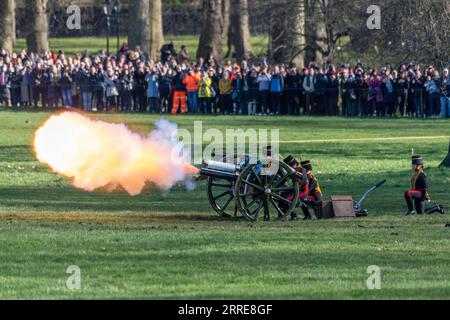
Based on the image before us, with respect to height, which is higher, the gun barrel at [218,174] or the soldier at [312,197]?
the gun barrel at [218,174]

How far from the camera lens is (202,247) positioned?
59.2 ft

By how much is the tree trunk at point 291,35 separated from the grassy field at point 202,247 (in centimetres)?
2798

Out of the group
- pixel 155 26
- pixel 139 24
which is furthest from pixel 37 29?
pixel 155 26

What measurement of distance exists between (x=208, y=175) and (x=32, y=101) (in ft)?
118

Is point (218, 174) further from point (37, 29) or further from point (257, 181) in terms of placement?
point (37, 29)

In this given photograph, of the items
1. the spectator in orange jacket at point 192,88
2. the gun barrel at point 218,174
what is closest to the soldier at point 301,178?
the gun barrel at point 218,174

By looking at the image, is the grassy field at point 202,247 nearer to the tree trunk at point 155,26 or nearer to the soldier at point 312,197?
the soldier at point 312,197

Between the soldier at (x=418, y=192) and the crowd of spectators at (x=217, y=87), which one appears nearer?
the soldier at (x=418, y=192)

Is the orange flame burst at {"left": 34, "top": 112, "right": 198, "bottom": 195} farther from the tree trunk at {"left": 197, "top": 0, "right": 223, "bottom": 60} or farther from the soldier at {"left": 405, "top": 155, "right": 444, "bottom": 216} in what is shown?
the tree trunk at {"left": 197, "top": 0, "right": 223, "bottom": 60}

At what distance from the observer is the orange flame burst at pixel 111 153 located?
2470 cm

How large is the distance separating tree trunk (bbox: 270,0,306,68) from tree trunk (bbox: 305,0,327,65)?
0.31 meters

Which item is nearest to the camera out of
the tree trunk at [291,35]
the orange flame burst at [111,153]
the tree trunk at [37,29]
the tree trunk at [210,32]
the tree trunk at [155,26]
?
the orange flame burst at [111,153]
